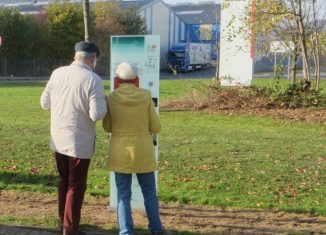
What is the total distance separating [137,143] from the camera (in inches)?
201

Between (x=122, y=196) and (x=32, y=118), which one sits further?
(x=32, y=118)

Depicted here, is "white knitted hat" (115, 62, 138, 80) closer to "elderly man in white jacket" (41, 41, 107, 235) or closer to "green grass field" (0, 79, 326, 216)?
"elderly man in white jacket" (41, 41, 107, 235)

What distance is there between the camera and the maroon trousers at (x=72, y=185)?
5.23 metres

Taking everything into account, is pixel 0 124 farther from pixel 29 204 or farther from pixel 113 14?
pixel 113 14

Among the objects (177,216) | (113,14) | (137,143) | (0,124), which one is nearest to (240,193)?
(177,216)

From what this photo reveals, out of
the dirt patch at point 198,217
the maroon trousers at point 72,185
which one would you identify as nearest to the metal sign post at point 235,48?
the dirt patch at point 198,217

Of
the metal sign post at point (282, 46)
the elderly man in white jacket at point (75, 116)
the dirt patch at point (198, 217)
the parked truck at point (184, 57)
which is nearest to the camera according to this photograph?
the elderly man in white jacket at point (75, 116)

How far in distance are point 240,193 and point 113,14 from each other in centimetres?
5186

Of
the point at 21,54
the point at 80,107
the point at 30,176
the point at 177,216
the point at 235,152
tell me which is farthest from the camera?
the point at 21,54

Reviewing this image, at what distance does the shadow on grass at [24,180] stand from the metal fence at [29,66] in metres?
44.1

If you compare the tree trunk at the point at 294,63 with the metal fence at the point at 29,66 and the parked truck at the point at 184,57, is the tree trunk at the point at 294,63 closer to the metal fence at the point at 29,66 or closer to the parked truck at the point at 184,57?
the metal fence at the point at 29,66

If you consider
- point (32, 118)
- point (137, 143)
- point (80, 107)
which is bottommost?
point (32, 118)

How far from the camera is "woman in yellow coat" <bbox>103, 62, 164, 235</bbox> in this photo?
5.12m

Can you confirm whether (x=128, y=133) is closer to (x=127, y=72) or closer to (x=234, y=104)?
(x=127, y=72)
